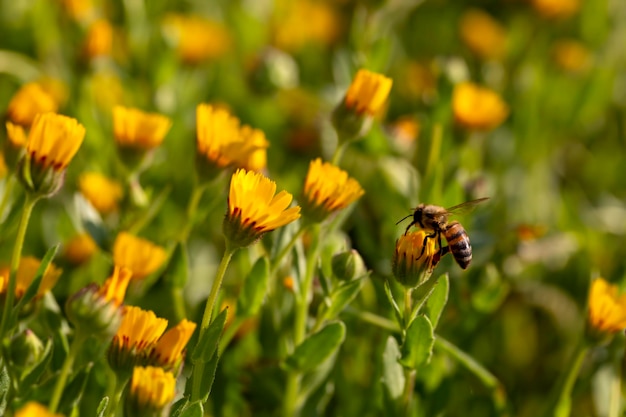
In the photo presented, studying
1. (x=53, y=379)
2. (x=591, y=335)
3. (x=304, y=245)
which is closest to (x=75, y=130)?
(x=53, y=379)

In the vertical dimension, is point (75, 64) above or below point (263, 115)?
above

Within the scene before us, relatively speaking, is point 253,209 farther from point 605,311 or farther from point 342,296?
point 605,311

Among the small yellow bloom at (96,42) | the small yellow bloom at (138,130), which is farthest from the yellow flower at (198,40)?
the small yellow bloom at (138,130)

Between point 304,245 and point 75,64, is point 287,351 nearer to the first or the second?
point 304,245

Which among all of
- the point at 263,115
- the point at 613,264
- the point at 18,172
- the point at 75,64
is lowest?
the point at 613,264

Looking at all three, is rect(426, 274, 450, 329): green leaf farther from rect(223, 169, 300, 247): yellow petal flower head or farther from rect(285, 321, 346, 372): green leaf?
rect(223, 169, 300, 247): yellow petal flower head

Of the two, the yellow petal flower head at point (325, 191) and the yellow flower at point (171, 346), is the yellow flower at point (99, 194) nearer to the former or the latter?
the yellow petal flower head at point (325, 191)

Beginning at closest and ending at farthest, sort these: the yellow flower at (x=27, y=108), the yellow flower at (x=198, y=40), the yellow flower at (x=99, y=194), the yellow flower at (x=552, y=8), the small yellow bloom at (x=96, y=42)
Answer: the yellow flower at (x=27, y=108)
the yellow flower at (x=99, y=194)
the small yellow bloom at (x=96, y=42)
the yellow flower at (x=198, y=40)
the yellow flower at (x=552, y=8)
